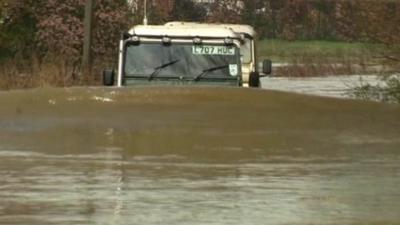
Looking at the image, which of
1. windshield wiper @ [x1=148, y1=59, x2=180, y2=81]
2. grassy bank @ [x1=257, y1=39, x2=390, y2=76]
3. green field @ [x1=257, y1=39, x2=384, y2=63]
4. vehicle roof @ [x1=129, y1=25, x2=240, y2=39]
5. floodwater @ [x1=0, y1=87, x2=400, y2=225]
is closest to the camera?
floodwater @ [x1=0, y1=87, x2=400, y2=225]

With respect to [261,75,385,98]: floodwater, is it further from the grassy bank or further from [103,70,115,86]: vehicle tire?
[103,70,115,86]: vehicle tire

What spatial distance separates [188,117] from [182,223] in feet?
15.3

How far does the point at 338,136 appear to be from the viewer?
454 inches

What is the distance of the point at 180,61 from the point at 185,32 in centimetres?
51

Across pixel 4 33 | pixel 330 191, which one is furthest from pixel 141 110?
pixel 4 33

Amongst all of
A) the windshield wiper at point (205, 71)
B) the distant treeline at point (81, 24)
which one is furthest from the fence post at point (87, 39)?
the windshield wiper at point (205, 71)

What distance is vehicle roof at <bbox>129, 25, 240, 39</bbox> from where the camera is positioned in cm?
1465

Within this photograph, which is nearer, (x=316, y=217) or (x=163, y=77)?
(x=316, y=217)

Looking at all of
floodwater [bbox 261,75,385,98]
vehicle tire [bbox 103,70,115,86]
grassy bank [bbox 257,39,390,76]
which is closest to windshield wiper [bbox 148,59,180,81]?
vehicle tire [bbox 103,70,115,86]

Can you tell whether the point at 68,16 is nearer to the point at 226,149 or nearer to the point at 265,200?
the point at 226,149

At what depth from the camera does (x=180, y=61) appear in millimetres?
14547

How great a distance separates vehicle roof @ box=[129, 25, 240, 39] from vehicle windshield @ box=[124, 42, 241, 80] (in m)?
0.15

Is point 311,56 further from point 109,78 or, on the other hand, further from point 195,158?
point 195,158

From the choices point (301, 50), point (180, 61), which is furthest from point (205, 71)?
point (301, 50)
